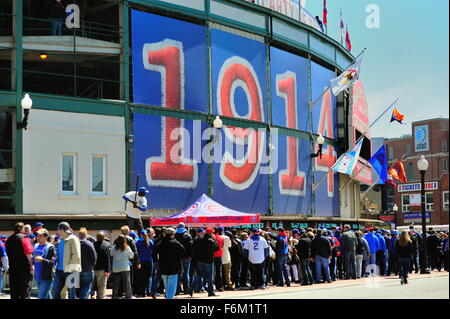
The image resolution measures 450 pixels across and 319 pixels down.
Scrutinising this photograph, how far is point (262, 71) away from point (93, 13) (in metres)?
8.55

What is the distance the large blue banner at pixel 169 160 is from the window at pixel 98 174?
1.30m

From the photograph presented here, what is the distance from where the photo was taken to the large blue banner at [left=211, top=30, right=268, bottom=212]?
34000mm

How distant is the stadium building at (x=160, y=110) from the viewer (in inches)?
1102

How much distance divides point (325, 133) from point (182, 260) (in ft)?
71.9

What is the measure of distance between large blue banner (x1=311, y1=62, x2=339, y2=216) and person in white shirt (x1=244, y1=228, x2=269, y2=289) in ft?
54.9

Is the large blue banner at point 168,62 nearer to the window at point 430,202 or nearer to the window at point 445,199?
the window at point 445,199

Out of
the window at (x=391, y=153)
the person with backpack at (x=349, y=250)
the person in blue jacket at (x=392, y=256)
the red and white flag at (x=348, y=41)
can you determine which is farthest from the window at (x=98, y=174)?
the window at (x=391, y=153)

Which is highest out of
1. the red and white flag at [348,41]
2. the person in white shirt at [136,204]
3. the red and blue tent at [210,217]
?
the red and white flag at [348,41]

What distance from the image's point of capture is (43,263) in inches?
706

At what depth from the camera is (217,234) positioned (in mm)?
23297

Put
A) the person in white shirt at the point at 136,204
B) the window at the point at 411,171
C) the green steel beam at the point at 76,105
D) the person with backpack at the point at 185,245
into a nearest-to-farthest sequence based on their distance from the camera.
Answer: the person with backpack at the point at 185,245, the person in white shirt at the point at 136,204, the green steel beam at the point at 76,105, the window at the point at 411,171

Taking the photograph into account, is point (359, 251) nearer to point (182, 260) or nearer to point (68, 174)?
point (182, 260)

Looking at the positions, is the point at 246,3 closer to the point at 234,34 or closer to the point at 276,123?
the point at 234,34

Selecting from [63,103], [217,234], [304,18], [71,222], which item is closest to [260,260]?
[217,234]
